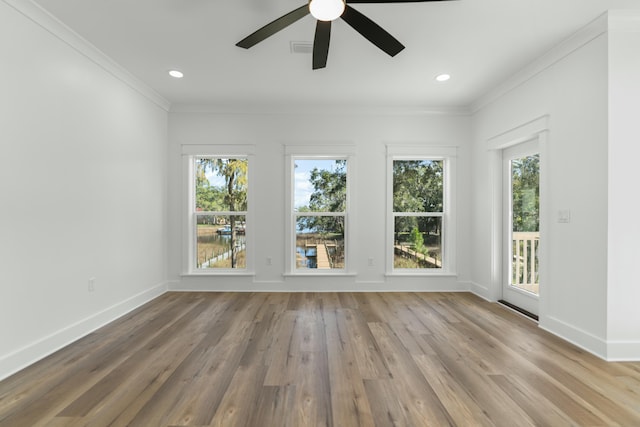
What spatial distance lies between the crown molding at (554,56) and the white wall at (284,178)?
30.8 inches

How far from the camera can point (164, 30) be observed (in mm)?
2643

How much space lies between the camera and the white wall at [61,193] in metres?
2.21

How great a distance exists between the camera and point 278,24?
2.01 metres

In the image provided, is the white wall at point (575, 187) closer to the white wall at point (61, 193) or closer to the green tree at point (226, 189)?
the green tree at point (226, 189)

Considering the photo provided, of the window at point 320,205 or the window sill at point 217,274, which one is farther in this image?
the window at point 320,205

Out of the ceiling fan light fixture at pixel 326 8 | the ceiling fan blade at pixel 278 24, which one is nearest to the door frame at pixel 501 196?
the ceiling fan light fixture at pixel 326 8

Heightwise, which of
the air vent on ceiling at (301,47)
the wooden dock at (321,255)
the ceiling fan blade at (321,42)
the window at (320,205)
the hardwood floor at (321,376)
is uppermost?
the air vent on ceiling at (301,47)

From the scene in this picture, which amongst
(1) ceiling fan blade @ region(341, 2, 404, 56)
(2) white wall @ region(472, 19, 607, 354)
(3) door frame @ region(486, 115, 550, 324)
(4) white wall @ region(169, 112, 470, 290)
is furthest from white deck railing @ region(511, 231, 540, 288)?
(1) ceiling fan blade @ region(341, 2, 404, 56)

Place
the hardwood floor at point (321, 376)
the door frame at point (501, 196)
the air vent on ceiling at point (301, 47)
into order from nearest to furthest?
the hardwood floor at point (321, 376)
the air vent on ceiling at point (301, 47)
the door frame at point (501, 196)

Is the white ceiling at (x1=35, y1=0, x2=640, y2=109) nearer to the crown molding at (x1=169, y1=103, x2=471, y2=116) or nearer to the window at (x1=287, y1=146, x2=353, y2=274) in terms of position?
the crown molding at (x1=169, y1=103, x2=471, y2=116)

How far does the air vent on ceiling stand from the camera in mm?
2835

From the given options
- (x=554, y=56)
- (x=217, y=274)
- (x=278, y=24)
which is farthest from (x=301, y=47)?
A: (x=217, y=274)

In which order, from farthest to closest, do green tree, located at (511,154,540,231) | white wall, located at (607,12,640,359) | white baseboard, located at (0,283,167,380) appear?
green tree, located at (511,154,540,231)
white wall, located at (607,12,640,359)
white baseboard, located at (0,283,167,380)

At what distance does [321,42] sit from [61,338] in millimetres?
3243
